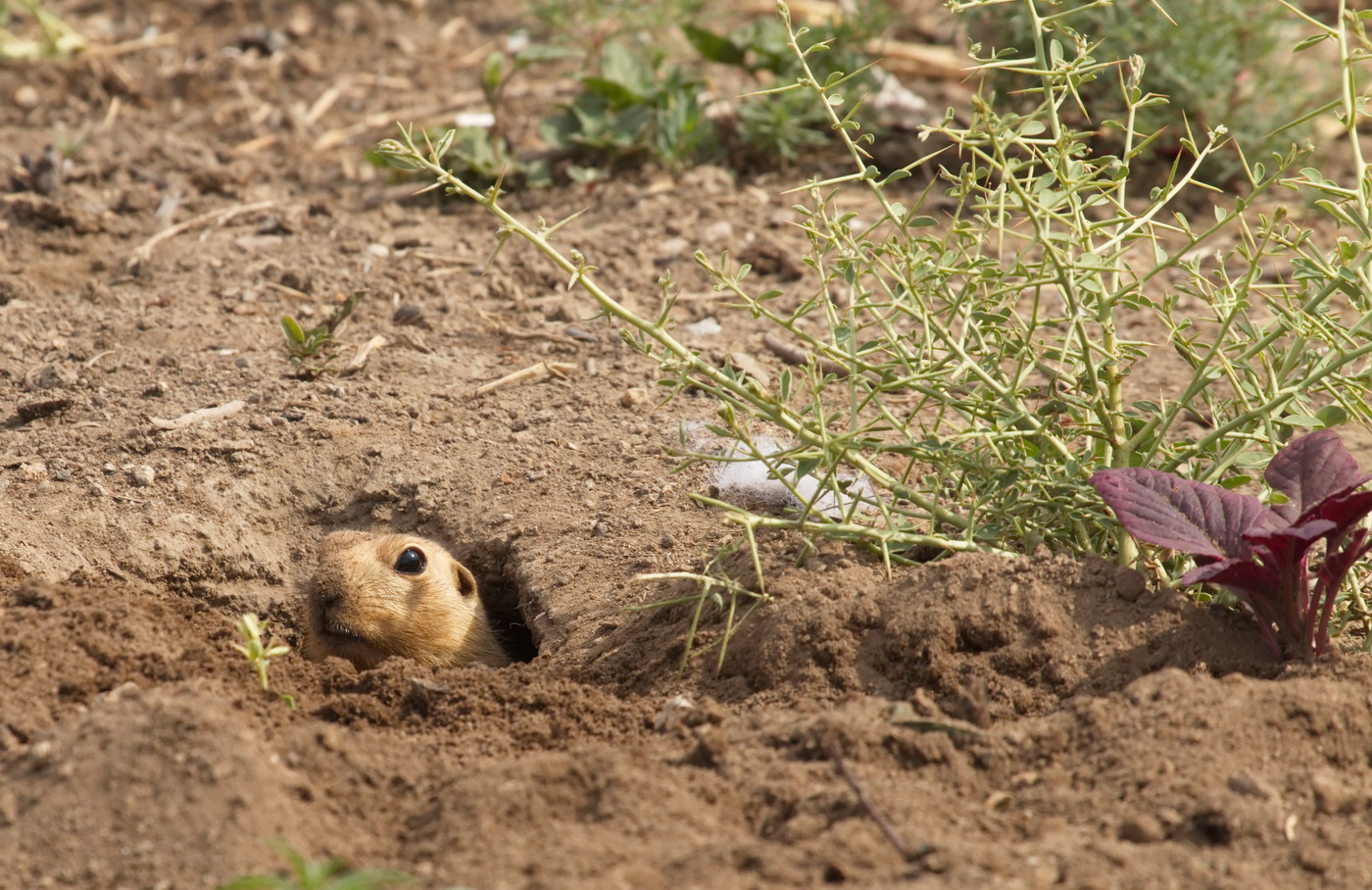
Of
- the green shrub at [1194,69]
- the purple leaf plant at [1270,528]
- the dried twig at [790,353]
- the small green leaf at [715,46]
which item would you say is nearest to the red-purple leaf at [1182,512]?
the purple leaf plant at [1270,528]

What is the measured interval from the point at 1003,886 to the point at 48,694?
207cm

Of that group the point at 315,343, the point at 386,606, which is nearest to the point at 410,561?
the point at 386,606

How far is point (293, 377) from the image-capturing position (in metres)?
4.57

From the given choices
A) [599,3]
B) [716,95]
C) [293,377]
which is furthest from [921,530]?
[599,3]

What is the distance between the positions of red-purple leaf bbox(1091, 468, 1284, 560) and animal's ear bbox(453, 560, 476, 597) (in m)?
2.30

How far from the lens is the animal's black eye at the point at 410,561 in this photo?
162 inches

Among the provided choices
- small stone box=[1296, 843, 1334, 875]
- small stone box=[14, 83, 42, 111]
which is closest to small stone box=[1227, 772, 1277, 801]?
small stone box=[1296, 843, 1334, 875]

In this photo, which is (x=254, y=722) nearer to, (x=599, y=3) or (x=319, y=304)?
(x=319, y=304)

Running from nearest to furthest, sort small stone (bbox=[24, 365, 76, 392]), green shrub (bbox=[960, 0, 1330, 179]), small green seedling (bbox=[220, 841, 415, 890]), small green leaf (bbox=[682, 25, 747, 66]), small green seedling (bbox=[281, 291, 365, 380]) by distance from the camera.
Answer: small green seedling (bbox=[220, 841, 415, 890])
small stone (bbox=[24, 365, 76, 392])
small green seedling (bbox=[281, 291, 365, 380])
green shrub (bbox=[960, 0, 1330, 179])
small green leaf (bbox=[682, 25, 747, 66])

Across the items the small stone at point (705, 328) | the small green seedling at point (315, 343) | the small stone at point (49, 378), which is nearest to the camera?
the small stone at point (49, 378)

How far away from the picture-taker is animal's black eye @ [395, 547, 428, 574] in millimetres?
4105

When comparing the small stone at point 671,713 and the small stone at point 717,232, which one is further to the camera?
the small stone at point 717,232

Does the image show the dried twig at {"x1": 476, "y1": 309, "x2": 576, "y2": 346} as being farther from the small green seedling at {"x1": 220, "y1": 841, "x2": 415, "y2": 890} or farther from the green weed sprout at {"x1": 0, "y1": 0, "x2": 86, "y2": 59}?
the green weed sprout at {"x1": 0, "y1": 0, "x2": 86, "y2": 59}

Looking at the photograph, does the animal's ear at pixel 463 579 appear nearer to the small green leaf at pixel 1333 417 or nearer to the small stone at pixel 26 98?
the small green leaf at pixel 1333 417
